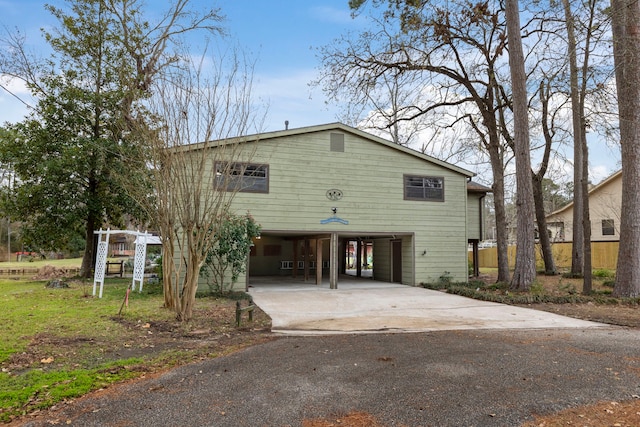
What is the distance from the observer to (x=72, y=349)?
550cm

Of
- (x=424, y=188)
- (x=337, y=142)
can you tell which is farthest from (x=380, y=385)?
(x=424, y=188)

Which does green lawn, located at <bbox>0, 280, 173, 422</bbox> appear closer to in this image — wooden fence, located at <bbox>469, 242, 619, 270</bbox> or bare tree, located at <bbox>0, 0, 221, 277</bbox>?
bare tree, located at <bbox>0, 0, 221, 277</bbox>

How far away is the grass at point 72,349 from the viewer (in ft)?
13.1

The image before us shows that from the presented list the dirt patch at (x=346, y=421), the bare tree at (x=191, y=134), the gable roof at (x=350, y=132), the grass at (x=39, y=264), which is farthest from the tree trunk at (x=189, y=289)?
the grass at (x=39, y=264)

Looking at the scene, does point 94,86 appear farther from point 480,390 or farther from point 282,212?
point 480,390

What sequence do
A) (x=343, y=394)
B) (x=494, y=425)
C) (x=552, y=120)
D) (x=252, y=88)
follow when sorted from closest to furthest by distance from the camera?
(x=494, y=425)
(x=343, y=394)
(x=252, y=88)
(x=552, y=120)

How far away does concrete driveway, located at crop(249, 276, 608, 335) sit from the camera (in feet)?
24.8

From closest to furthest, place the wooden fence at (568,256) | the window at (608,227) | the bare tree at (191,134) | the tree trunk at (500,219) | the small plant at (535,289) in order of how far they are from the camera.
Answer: the bare tree at (191,134)
the small plant at (535,289)
the tree trunk at (500,219)
the wooden fence at (568,256)
the window at (608,227)

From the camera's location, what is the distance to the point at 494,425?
324cm

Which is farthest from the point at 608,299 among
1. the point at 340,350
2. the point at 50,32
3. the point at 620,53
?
the point at 50,32

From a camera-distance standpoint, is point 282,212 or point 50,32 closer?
point 282,212

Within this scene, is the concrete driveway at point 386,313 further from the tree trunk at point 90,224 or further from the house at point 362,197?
the tree trunk at point 90,224

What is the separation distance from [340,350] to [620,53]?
1074 cm

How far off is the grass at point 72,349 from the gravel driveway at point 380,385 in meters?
0.39
